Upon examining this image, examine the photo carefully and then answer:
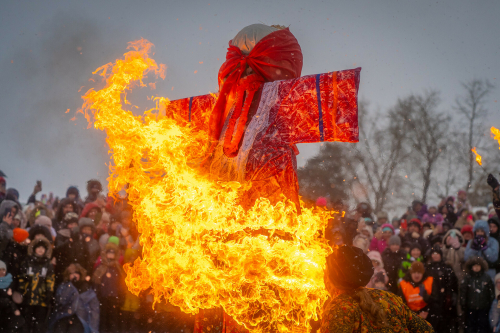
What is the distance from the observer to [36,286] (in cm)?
715

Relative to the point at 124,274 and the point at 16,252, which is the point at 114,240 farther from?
the point at 16,252

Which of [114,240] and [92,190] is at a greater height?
[92,190]

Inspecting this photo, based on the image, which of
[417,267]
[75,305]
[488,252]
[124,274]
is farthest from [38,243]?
[488,252]

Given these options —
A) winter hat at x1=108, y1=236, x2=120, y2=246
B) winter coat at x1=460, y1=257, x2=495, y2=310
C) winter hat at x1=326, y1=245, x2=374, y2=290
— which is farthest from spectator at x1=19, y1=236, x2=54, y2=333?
winter coat at x1=460, y1=257, x2=495, y2=310

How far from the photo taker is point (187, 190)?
3.24 meters

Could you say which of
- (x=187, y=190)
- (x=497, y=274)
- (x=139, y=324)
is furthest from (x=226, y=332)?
(x=497, y=274)

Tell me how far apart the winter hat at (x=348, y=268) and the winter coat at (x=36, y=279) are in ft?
19.6

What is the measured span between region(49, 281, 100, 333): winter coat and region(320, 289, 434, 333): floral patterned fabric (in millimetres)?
5642

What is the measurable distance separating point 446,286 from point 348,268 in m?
5.22

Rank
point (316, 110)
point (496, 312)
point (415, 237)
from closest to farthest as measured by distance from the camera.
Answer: point (316, 110)
point (496, 312)
point (415, 237)

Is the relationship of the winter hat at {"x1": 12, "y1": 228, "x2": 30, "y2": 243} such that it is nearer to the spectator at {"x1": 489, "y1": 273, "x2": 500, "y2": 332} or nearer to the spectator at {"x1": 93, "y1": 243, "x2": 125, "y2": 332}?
the spectator at {"x1": 93, "y1": 243, "x2": 125, "y2": 332}

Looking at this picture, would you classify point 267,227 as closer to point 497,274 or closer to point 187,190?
point 187,190

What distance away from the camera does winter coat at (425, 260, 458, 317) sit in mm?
7047

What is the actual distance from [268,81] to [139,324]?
18.8 ft
